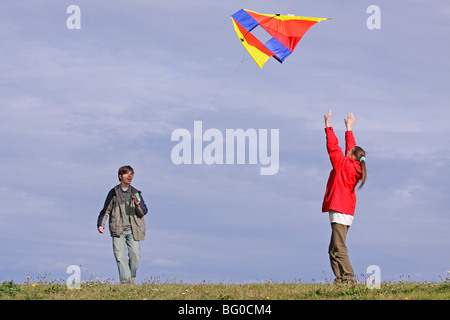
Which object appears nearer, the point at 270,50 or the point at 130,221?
the point at 130,221

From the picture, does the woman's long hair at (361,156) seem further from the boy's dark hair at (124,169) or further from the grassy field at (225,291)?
the boy's dark hair at (124,169)

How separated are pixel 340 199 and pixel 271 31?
5.93m

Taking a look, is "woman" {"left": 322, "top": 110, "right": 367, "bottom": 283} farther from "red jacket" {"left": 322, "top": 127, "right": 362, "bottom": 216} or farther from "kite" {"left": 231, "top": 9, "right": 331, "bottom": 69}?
"kite" {"left": 231, "top": 9, "right": 331, "bottom": 69}

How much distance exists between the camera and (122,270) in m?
15.5

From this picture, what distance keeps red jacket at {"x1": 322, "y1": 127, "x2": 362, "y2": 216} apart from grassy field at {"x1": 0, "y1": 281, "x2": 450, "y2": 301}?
176cm

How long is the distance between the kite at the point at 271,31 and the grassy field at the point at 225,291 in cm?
642

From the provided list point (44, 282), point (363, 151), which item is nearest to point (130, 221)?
point (44, 282)

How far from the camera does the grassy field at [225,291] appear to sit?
1198 cm

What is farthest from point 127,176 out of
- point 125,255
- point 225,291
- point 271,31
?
point 271,31

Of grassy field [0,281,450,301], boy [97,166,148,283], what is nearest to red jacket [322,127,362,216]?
grassy field [0,281,450,301]

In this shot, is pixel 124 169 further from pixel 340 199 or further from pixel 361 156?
pixel 361 156
